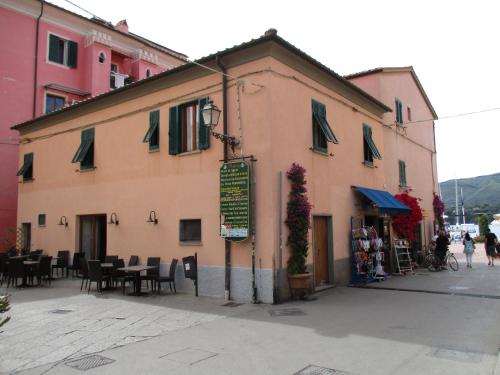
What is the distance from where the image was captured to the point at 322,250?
480 inches

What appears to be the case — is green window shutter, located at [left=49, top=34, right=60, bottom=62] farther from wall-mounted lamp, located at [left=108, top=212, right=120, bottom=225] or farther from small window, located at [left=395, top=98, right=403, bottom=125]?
small window, located at [left=395, top=98, right=403, bottom=125]

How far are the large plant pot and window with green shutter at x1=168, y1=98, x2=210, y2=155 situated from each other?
439 centimetres

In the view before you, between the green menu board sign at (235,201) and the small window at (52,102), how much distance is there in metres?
14.2

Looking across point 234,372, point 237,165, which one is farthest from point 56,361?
point 237,165

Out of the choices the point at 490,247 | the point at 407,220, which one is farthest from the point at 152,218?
the point at 490,247

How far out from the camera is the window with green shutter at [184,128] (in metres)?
11.9

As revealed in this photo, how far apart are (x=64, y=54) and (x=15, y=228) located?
9.19 m

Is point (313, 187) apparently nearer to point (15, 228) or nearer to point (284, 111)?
point (284, 111)

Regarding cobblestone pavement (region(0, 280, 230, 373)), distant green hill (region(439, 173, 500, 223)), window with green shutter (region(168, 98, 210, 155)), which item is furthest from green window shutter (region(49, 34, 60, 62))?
distant green hill (region(439, 173, 500, 223))

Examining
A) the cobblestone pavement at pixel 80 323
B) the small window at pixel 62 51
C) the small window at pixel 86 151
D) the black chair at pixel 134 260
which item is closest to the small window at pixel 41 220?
the small window at pixel 86 151

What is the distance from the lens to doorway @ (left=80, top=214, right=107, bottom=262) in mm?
14984

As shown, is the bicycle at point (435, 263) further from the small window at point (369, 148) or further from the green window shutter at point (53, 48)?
the green window shutter at point (53, 48)

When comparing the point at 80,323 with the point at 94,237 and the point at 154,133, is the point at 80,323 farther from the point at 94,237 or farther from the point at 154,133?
the point at 94,237

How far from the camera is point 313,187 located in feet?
38.3
